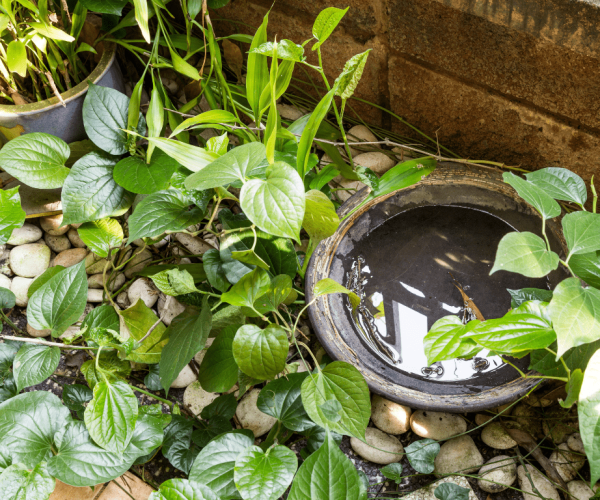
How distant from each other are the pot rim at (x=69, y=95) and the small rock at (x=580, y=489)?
5.18 ft

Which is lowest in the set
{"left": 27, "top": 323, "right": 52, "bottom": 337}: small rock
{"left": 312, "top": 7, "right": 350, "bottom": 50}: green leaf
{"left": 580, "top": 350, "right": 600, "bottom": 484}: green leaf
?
{"left": 27, "top": 323, "right": 52, "bottom": 337}: small rock

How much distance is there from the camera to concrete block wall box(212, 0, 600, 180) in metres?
1.07

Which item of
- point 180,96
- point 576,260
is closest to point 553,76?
point 576,260

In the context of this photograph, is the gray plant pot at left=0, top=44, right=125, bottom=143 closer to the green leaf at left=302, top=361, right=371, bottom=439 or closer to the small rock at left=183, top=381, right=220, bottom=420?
the small rock at left=183, top=381, right=220, bottom=420

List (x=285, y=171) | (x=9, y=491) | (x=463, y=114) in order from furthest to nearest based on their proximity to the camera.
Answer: (x=463, y=114), (x=9, y=491), (x=285, y=171)

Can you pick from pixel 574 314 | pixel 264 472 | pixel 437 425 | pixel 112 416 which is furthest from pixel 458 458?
pixel 112 416

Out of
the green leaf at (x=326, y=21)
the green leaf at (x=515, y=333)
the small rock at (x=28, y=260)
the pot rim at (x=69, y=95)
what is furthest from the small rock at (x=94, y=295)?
the green leaf at (x=515, y=333)

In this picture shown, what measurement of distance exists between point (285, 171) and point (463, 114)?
81cm

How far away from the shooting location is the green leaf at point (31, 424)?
3.10 feet

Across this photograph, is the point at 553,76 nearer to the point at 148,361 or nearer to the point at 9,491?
the point at 148,361

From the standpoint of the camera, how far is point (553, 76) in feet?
3.70

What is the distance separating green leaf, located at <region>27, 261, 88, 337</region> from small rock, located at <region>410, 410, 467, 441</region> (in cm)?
87

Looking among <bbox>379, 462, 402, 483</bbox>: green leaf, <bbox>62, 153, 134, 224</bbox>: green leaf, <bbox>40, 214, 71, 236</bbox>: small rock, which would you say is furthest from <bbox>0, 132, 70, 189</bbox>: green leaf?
<bbox>379, 462, 402, 483</bbox>: green leaf

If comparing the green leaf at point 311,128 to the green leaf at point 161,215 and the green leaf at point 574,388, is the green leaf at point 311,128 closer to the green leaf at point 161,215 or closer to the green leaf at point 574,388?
the green leaf at point 161,215
